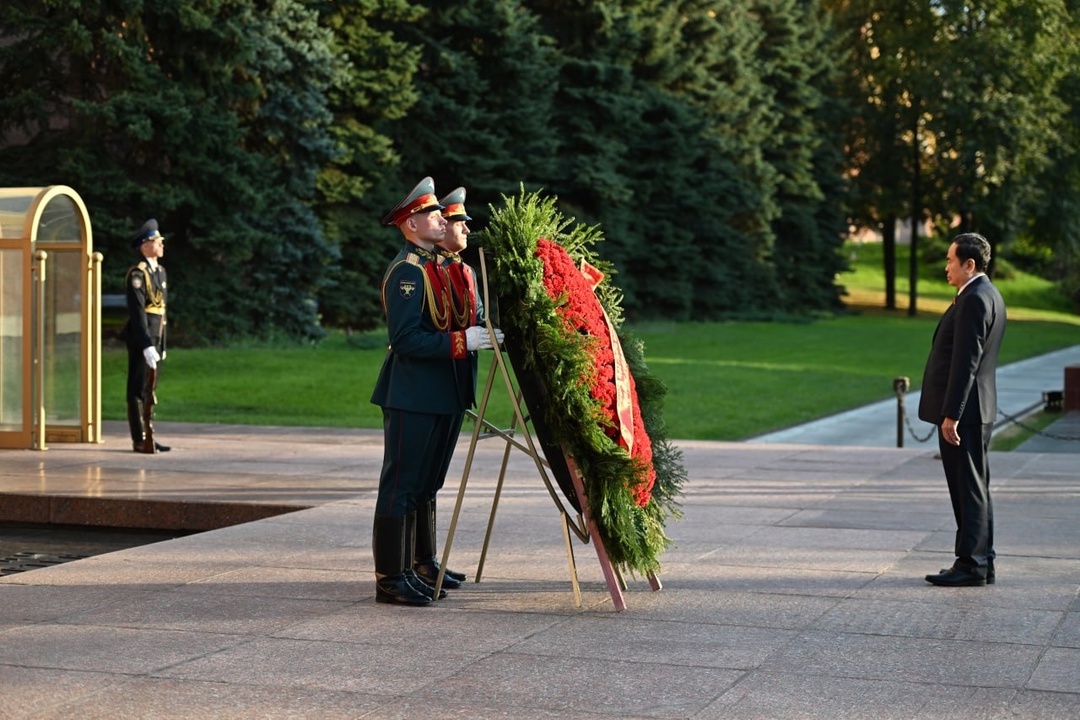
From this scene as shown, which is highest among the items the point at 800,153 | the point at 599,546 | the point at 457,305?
the point at 800,153

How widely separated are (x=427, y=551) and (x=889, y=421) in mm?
14971

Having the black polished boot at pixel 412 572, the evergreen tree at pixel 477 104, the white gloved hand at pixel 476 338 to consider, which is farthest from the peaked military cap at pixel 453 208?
the evergreen tree at pixel 477 104

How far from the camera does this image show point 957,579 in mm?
8195

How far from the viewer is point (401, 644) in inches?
263

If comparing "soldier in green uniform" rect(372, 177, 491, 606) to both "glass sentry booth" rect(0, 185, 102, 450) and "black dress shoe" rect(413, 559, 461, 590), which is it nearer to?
"black dress shoe" rect(413, 559, 461, 590)

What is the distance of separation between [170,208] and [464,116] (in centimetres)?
1201

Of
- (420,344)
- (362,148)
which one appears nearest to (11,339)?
(420,344)

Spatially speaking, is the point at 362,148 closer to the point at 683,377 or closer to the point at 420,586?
the point at 683,377

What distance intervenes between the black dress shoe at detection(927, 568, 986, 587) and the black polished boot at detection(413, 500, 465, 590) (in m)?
2.53

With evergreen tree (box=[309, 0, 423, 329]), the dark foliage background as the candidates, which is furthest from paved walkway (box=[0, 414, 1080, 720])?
evergreen tree (box=[309, 0, 423, 329])

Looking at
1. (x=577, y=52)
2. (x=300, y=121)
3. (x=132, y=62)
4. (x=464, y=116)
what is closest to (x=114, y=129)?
(x=132, y=62)

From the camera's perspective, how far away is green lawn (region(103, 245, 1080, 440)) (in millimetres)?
20609

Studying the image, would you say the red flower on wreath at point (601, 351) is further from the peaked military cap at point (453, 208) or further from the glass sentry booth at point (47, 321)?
the glass sentry booth at point (47, 321)

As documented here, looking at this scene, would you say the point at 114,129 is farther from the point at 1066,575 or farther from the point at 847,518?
the point at 1066,575
